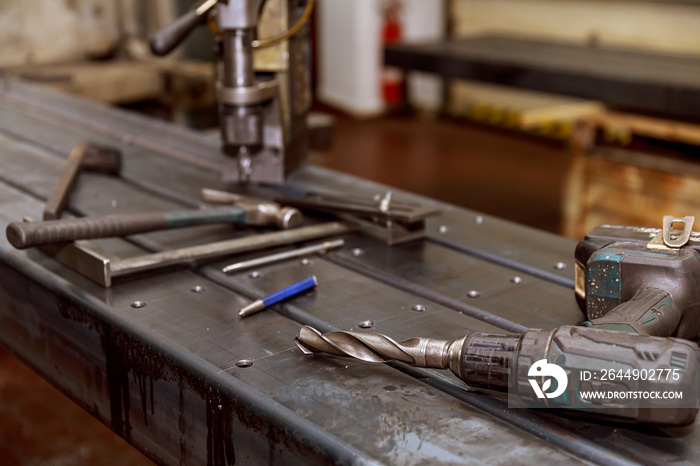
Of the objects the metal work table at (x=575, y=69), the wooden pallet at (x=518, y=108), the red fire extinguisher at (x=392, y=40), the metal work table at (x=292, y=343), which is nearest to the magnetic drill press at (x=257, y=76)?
the metal work table at (x=292, y=343)

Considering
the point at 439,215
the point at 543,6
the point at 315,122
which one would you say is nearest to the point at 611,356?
the point at 439,215

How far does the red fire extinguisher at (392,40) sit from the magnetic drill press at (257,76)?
4.02m

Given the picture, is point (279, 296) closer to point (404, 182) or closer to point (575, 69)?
point (575, 69)

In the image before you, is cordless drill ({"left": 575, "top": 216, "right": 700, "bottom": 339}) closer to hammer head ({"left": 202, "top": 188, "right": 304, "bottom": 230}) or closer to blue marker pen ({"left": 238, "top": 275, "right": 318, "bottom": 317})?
blue marker pen ({"left": 238, "top": 275, "right": 318, "bottom": 317})

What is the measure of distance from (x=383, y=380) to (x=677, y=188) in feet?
6.90

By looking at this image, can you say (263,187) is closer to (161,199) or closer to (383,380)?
(161,199)

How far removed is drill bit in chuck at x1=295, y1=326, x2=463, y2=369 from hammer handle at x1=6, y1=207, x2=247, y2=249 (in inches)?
15.2

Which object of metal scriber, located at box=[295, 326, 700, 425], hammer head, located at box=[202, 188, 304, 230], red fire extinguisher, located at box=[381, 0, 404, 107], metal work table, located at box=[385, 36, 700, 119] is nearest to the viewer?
metal scriber, located at box=[295, 326, 700, 425]

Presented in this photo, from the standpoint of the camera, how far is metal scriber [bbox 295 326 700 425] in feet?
2.03

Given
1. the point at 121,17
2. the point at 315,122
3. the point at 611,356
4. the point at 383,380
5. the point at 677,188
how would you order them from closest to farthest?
the point at 611,356 → the point at 383,380 → the point at 315,122 → the point at 677,188 → the point at 121,17

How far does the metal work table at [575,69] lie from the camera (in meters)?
2.35

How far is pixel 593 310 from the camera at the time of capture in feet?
2.77

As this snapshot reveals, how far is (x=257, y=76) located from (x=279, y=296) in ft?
2.12

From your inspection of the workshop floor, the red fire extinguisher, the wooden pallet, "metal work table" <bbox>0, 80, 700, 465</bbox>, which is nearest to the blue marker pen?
"metal work table" <bbox>0, 80, 700, 465</bbox>
